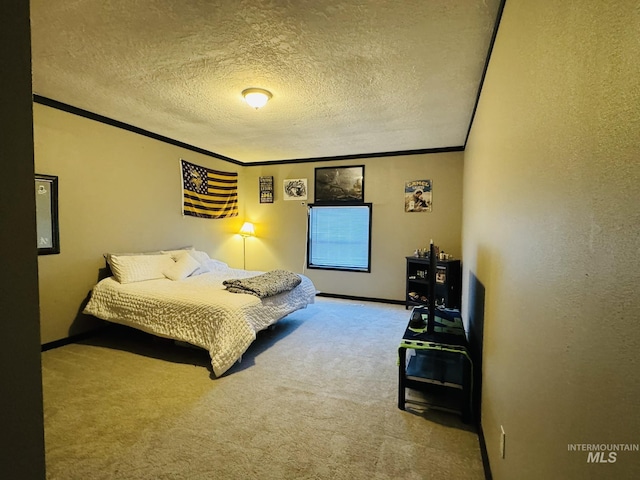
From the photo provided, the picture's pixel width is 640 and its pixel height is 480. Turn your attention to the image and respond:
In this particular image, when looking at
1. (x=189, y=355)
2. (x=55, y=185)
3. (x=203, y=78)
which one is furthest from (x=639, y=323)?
(x=55, y=185)

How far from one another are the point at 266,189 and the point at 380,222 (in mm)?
2333

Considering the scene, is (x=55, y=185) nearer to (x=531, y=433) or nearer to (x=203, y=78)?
(x=203, y=78)

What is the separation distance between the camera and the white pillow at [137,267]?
339cm

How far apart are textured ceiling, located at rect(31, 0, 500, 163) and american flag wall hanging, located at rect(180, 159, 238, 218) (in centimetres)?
106

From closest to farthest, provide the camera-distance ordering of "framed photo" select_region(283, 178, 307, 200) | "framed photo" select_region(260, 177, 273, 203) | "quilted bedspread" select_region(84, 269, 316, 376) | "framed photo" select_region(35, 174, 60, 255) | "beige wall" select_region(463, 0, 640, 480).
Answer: "beige wall" select_region(463, 0, 640, 480) < "quilted bedspread" select_region(84, 269, 316, 376) < "framed photo" select_region(35, 174, 60, 255) < "framed photo" select_region(283, 178, 307, 200) < "framed photo" select_region(260, 177, 273, 203)

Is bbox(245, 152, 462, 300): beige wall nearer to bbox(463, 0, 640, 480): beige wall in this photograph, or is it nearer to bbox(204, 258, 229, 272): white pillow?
bbox(204, 258, 229, 272): white pillow

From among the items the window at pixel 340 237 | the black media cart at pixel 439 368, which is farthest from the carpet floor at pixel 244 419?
the window at pixel 340 237

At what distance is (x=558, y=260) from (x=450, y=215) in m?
4.05

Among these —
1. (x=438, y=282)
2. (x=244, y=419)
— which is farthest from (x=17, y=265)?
(x=438, y=282)

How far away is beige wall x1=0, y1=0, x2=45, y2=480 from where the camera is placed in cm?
61

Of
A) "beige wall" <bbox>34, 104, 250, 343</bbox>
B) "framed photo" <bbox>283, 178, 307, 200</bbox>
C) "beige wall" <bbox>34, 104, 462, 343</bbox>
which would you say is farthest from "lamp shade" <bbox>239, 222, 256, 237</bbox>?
"beige wall" <bbox>34, 104, 250, 343</bbox>

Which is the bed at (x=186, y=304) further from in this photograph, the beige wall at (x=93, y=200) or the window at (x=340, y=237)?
the window at (x=340, y=237)

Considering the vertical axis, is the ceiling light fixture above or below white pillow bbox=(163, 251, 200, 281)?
above

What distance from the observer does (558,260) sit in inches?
31.8
